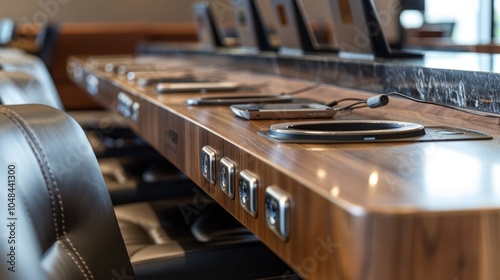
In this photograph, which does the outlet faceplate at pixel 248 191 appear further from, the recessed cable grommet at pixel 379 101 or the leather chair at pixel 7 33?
the leather chair at pixel 7 33

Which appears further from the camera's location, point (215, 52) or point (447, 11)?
point (447, 11)

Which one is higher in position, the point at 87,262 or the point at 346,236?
the point at 346,236

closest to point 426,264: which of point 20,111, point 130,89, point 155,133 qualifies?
point 20,111

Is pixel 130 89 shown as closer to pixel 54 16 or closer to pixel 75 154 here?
pixel 75 154

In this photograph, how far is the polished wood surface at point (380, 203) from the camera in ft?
2.08

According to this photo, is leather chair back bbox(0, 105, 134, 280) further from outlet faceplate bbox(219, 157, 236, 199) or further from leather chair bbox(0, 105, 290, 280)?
outlet faceplate bbox(219, 157, 236, 199)

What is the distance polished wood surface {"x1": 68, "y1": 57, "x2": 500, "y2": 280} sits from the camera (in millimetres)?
634

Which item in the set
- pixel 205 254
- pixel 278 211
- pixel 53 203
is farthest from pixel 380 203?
pixel 205 254

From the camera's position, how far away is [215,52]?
354 centimetres

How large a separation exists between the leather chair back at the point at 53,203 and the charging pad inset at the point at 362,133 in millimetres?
260

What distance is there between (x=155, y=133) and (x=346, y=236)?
1.16m

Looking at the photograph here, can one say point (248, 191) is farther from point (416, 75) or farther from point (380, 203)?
point (416, 75)

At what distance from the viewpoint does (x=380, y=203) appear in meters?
0.65

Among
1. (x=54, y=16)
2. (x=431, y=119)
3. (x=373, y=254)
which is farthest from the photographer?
(x=54, y=16)
